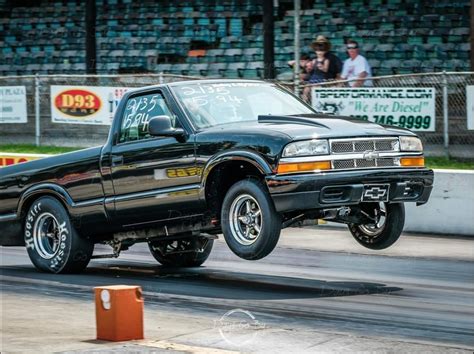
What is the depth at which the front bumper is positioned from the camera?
9.70 m

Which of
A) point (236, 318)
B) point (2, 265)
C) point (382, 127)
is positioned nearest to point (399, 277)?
point (382, 127)

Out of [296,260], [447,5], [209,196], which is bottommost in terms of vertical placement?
[296,260]

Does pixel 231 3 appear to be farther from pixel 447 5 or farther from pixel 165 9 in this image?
pixel 447 5

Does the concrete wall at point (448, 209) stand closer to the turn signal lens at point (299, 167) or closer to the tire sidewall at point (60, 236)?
the tire sidewall at point (60, 236)

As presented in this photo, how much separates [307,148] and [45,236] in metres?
3.45

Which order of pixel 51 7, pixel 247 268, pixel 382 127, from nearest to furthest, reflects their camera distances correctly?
1. pixel 382 127
2. pixel 247 268
3. pixel 51 7

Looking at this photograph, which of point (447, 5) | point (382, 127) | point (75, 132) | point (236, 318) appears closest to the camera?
point (236, 318)

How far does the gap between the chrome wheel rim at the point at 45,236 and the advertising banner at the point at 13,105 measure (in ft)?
38.1

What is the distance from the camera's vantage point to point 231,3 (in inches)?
1329

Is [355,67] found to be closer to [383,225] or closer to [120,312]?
[383,225]

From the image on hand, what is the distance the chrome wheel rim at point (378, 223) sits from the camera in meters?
10.7

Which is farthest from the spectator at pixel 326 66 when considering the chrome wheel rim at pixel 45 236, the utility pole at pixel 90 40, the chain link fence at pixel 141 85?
the utility pole at pixel 90 40

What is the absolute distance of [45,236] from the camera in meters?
12.0

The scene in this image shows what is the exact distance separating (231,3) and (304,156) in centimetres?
2445
